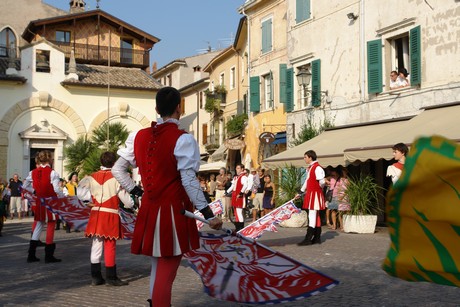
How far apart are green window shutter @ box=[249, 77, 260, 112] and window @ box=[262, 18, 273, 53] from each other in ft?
5.31

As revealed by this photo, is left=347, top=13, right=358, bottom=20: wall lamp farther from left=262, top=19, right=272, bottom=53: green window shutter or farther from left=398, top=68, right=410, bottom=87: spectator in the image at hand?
left=262, top=19, right=272, bottom=53: green window shutter

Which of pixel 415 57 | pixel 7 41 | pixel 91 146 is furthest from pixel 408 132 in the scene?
pixel 7 41

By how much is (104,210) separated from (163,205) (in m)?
3.93

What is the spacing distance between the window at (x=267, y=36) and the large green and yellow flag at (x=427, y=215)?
28889mm

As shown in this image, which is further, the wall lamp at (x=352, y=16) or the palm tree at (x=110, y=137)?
the palm tree at (x=110, y=137)

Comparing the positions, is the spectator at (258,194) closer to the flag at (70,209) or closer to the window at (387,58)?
the window at (387,58)

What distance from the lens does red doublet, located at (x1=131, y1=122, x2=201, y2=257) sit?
4.96 metres

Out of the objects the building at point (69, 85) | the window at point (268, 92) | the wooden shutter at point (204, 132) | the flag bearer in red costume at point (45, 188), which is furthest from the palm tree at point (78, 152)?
the flag bearer in red costume at point (45, 188)

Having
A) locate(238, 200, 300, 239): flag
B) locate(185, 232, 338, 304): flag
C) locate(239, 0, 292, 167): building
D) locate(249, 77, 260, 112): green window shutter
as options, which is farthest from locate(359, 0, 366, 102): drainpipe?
locate(185, 232, 338, 304): flag

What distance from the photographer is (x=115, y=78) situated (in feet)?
152

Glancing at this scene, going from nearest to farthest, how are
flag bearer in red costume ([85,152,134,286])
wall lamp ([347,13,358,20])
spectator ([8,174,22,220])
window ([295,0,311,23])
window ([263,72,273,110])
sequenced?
flag bearer in red costume ([85,152,134,286]) → wall lamp ([347,13,358,20]) → window ([295,0,311,23]) → spectator ([8,174,22,220]) → window ([263,72,273,110])

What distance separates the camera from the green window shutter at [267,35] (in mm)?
31578

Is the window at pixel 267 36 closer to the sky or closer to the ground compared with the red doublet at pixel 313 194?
closer to the sky

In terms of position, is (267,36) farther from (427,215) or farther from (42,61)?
(427,215)
